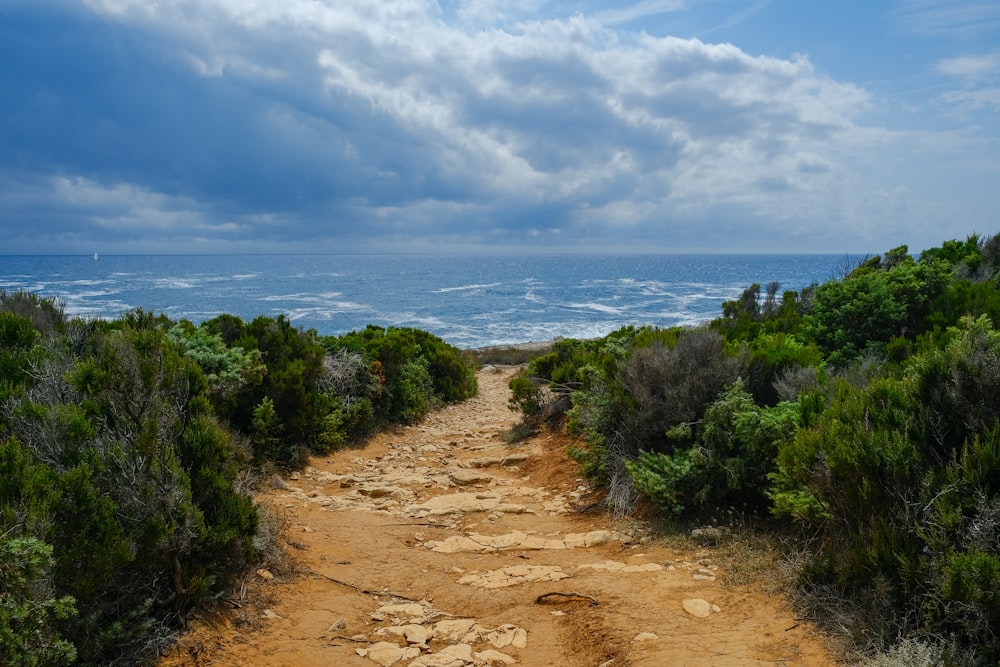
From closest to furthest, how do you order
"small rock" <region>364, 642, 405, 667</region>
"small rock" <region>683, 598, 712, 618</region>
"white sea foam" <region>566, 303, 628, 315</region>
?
"small rock" <region>364, 642, 405, 667</region>, "small rock" <region>683, 598, 712, 618</region>, "white sea foam" <region>566, 303, 628, 315</region>

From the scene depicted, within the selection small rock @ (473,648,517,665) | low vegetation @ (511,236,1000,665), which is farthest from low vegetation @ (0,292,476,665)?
low vegetation @ (511,236,1000,665)

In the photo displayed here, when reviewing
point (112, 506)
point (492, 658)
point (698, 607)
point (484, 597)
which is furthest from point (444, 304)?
point (112, 506)

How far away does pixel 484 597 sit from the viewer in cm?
516

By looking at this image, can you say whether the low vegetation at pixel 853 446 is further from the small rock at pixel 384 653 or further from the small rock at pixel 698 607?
the small rock at pixel 384 653

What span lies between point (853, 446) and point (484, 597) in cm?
309

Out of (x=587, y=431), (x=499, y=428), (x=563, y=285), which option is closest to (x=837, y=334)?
(x=587, y=431)

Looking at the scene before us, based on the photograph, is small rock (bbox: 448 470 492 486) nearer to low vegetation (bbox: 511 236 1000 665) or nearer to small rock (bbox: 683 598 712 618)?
low vegetation (bbox: 511 236 1000 665)

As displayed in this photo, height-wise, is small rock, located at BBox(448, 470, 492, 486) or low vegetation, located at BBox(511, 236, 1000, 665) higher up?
low vegetation, located at BBox(511, 236, 1000, 665)

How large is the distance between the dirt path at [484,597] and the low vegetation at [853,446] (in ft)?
1.88

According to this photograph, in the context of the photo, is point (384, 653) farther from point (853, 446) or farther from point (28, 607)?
point (853, 446)

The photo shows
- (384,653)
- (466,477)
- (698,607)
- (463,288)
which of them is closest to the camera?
(384,653)

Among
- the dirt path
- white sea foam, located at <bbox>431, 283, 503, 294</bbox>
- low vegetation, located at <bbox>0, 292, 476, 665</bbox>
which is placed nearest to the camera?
low vegetation, located at <bbox>0, 292, 476, 665</bbox>

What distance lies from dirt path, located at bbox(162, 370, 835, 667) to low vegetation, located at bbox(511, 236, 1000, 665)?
0.57 meters

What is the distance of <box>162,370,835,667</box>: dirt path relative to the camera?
4.10 meters
